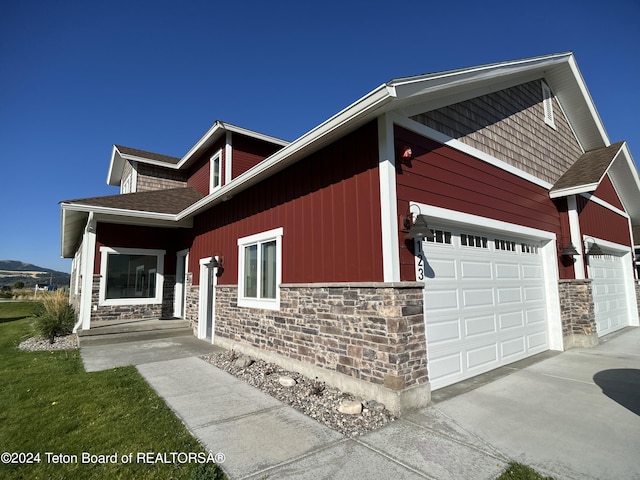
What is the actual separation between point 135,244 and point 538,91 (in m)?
12.6

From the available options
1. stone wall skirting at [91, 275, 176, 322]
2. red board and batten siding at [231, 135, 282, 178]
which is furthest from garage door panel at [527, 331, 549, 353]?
stone wall skirting at [91, 275, 176, 322]

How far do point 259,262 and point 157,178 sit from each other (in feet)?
30.9

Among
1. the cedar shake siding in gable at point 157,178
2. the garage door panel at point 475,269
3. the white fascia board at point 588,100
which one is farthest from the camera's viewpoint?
the cedar shake siding in gable at point 157,178

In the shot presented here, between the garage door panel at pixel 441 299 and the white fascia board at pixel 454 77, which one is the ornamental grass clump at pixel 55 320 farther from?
the white fascia board at pixel 454 77

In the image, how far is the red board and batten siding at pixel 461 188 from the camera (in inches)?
185

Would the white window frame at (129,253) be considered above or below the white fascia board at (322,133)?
below

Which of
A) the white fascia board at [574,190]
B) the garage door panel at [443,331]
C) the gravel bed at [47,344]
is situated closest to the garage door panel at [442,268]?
the garage door panel at [443,331]

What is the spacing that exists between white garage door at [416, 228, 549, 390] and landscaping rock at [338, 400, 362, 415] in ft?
4.04

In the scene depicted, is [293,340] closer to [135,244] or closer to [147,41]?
[135,244]

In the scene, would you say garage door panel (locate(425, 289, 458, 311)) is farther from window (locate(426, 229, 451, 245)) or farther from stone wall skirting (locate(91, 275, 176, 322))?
stone wall skirting (locate(91, 275, 176, 322))

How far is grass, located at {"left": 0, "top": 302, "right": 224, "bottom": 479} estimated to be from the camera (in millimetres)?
2889

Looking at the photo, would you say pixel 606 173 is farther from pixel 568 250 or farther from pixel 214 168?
pixel 214 168

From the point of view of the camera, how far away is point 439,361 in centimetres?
484

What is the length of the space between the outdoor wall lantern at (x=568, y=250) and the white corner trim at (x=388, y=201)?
5.92 meters
